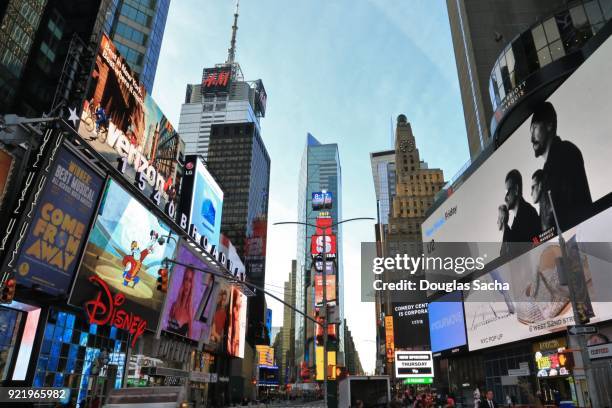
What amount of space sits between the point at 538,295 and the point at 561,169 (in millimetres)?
9249

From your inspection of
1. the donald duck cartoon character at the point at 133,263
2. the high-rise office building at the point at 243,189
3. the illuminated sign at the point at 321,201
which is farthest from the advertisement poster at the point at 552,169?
the high-rise office building at the point at 243,189

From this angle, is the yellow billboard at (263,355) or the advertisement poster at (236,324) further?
the yellow billboard at (263,355)

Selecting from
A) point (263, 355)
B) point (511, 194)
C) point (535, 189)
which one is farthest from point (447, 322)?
point (263, 355)

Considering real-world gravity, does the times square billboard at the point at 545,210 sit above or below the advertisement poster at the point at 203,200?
below

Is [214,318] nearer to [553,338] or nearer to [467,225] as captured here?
[467,225]

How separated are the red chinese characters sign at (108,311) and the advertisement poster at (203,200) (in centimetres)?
1537

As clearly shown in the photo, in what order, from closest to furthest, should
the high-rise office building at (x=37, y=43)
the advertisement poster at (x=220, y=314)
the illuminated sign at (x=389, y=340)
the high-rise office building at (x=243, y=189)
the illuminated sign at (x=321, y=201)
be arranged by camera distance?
the high-rise office building at (x=37, y=43) < the advertisement poster at (x=220, y=314) < the illuminated sign at (x=389, y=340) < the illuminated sign at (x=321, y=201) < the high-rise office building at (x=243, y=189)

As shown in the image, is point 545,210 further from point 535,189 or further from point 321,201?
point 321,201

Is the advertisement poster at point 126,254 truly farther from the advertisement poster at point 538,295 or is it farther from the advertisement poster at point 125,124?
the advertisement poster at point 538,295

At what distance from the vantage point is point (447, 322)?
4931 centimetres

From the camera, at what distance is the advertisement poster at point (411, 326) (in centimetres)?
6469

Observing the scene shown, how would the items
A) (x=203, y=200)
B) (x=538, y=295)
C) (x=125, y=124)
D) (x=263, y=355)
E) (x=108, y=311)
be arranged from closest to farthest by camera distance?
(x=108, y=311) → (x=538, y=295) → (x=125, y=124) → (x=203, y=200) → (x=263, y=355)

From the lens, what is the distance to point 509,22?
77750mm

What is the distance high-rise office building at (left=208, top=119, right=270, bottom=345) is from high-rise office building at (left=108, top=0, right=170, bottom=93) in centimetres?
7572
